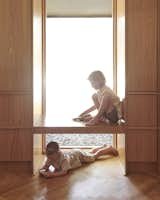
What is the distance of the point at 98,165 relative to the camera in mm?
3057

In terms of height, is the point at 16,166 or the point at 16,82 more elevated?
the point at 16,82

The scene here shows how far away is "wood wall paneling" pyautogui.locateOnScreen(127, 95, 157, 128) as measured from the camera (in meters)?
2.83

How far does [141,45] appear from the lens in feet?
9.21

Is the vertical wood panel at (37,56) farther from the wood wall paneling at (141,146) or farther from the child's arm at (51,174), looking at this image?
the wood wall paneling at (141,146)

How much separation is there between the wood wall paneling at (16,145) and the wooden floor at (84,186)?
158mm

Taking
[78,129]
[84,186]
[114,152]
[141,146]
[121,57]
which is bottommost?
[84,186]

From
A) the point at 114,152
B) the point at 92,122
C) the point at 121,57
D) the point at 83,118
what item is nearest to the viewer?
the point at 92,122

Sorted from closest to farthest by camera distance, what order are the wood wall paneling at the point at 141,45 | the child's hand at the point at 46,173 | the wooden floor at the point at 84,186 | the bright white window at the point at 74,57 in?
the wooden floor at the point at 84,186 < the child's hand at the point at 46,173 < the wood wall paneling at the point at 141,45 < the bright white window at the point at 74,57

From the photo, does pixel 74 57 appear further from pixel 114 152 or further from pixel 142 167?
pixel 142 167

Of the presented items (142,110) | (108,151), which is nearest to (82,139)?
(108,151)

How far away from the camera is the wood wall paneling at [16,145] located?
2857mm

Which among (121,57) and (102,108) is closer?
(102,108)

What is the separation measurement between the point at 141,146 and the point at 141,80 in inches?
23.3

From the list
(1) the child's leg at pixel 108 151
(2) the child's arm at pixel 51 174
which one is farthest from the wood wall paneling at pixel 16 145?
(1) the child's leg at pixel 108 151
